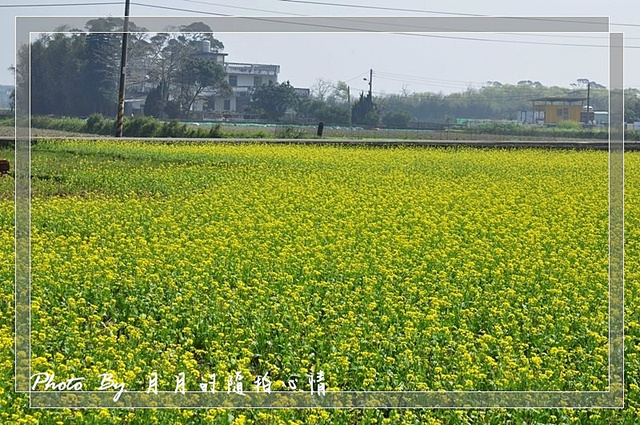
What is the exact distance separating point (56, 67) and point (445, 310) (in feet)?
9.12

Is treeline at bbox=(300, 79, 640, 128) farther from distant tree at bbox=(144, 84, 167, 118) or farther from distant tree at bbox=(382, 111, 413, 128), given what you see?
distant tree at bbox=(144, 84, 167, 118)

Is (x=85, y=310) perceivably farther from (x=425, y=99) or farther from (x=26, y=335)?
(x=425, y=99)

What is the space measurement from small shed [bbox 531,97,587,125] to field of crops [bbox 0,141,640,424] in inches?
45.2

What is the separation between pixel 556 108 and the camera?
20.6ft

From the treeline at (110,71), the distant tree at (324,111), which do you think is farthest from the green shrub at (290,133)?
the treeline at (110,71)

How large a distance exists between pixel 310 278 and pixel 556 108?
6.30 ft

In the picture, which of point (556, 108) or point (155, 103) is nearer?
point (155, 103)

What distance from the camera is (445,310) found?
6469mm

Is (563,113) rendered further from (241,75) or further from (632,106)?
(632,106)

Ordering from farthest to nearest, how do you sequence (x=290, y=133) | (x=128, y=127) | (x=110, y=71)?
(x=290, y=133)
(x=128, y=127)
(x=110, y=71)

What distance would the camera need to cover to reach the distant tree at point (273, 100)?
4.87 meters

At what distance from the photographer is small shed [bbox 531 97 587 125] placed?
19.5 feet

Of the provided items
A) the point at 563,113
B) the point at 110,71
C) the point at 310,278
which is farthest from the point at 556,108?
the point at 110,71

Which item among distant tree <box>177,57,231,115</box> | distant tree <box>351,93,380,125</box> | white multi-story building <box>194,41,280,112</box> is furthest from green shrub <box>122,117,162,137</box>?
distant tree <box>351,93,380,125</box>
